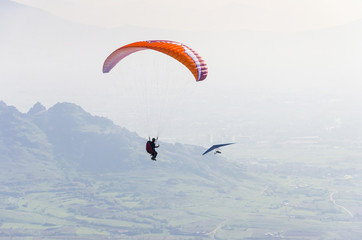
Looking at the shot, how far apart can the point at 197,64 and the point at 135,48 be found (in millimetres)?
8498

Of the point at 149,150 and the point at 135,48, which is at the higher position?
the point at 135,48

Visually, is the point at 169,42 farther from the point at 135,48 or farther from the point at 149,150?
the point at 149,150

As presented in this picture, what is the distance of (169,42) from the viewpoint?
6969cm

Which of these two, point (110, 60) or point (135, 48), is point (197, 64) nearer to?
point (135, 48)

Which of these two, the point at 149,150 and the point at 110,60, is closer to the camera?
the point at 149,150

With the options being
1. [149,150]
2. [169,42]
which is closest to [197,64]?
[169,42]

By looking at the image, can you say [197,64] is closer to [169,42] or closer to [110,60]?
[169,42]

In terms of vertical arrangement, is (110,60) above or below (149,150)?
above

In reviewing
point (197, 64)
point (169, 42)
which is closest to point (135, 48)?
point (169, 42)

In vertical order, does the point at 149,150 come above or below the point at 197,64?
below

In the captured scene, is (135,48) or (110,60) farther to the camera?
(110,60)

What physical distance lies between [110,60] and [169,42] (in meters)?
9.28

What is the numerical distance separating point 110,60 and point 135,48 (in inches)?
244

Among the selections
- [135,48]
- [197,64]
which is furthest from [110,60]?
[197,64]
